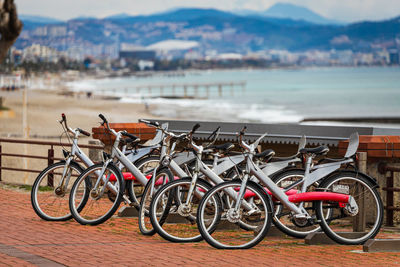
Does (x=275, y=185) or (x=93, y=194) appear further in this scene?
(x=93, y=194)

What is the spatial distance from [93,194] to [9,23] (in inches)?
636

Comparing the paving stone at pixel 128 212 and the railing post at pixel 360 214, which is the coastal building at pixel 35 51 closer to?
the paving stone at pixel 128 212

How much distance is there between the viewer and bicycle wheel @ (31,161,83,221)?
8.66 meters

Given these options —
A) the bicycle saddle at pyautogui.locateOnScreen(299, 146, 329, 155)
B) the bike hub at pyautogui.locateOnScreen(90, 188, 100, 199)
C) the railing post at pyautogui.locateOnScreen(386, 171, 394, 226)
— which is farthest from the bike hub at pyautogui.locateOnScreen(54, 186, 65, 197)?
the railing post at pyautogui.locateOnScreen(386, 171, 394, 226)

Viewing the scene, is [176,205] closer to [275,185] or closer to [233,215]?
[233,215]

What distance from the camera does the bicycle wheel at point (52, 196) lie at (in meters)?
8.66

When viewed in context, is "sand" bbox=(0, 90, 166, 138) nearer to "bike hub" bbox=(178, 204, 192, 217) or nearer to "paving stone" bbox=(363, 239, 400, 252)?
"bike hub" bbox=(178, 204, 192, 217)

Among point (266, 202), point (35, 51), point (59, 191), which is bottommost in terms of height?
point (59, 191)

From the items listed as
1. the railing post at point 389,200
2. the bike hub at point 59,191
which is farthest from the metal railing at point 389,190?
the bike hub at point 59,191

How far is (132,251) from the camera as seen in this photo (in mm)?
6820

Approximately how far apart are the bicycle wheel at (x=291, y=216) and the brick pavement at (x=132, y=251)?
129 millimetres

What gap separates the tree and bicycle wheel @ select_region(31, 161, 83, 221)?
50.0ft

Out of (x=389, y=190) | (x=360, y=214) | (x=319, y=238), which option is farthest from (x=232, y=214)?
(x=389, y=190)

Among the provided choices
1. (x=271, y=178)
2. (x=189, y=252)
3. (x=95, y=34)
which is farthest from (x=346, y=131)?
(x=95, y=34)
